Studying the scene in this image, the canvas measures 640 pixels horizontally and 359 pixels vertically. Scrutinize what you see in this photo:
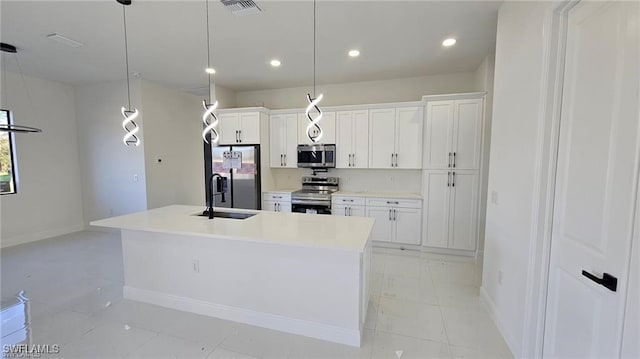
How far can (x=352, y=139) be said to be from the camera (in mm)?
4586

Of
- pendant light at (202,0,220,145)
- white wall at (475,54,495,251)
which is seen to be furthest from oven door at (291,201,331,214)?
white wall at (475,54,495,251)

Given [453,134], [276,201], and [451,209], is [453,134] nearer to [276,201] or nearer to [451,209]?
[451,209]

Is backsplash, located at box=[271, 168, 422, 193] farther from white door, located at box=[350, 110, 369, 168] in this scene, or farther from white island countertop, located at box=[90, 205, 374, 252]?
white island countertop, located at box=[90, 205, 374, 252]

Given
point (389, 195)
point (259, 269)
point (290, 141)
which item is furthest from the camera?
point (290, 141)

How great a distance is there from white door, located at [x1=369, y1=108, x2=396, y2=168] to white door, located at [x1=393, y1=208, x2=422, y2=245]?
0.82 meters

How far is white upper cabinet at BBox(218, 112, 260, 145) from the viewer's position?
479 centimetres

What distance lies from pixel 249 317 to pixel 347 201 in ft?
8.31

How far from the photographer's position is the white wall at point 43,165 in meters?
4.42

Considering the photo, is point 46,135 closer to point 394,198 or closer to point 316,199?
point 316,199

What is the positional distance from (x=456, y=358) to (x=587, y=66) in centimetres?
203

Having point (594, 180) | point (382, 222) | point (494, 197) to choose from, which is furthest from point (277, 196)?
point (594, 180)

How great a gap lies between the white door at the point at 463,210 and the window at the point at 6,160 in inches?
286

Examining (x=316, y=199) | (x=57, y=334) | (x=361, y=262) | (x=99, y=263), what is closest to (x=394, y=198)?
(x=316, y=199)

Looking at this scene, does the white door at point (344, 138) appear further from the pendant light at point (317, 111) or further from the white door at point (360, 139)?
the pendant light at point (317, 111)
